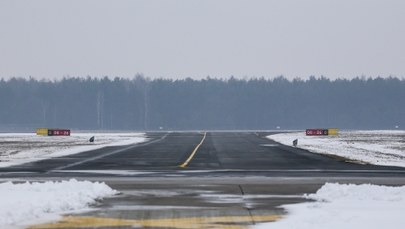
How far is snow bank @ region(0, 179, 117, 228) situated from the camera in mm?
13594

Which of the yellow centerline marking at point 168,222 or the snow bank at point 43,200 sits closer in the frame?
the yellow centerline marking at point 168,222

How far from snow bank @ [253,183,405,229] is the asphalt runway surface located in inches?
20.0

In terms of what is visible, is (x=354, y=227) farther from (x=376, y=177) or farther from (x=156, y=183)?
(x=376, y=177)

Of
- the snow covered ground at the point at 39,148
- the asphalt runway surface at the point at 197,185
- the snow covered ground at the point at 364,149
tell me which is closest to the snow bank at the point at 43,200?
the asphalt runway surface at the point at 197,185

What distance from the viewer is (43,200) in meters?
15.6

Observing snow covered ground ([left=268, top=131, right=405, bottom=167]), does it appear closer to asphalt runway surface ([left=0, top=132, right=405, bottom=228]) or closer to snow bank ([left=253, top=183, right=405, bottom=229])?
asphalt runway surface ([left=0, top=132, right=405, bottom=228])

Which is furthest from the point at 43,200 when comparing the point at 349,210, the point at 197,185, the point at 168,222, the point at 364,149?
the point at 364,149

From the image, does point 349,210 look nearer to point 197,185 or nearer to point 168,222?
point 168,222

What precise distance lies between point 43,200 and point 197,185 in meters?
6.62

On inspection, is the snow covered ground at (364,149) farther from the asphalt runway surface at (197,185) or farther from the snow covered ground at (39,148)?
the snow covered ground at (39,148)

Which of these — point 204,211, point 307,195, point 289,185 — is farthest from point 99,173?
point 204,211

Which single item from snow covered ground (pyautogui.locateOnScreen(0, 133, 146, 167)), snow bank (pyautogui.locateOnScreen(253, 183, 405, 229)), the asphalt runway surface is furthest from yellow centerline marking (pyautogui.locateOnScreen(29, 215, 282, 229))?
snow covered ground (pyautogui.locateOnScreen(0, 133, 146, 167))

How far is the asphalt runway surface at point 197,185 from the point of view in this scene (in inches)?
545

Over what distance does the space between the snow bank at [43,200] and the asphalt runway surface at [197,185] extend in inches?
17.4
